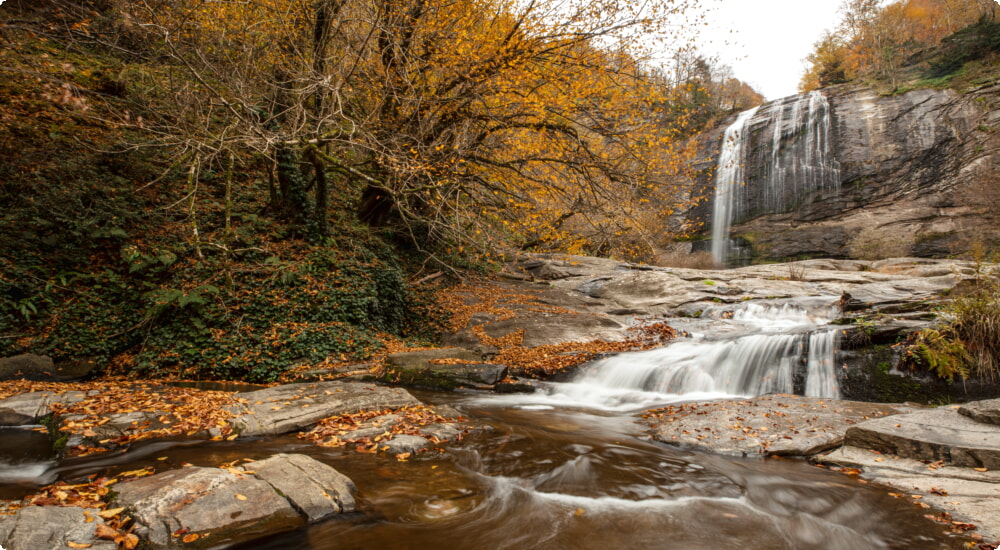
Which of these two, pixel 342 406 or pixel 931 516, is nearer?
pixel 931 516

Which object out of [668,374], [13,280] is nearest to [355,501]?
[668,374]

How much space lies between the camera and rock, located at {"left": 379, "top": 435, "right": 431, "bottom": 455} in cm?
426

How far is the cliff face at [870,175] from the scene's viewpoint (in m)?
19.5

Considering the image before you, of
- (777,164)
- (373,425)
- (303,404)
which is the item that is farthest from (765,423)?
(777,164)

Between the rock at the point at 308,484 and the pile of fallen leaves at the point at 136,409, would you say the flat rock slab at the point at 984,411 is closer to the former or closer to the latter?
the rock at the point at 308,484

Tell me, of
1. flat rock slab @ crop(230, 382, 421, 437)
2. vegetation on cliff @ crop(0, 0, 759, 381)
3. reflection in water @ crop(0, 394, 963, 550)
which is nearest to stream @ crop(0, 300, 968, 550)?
reflection in water @ crop(0, 394, 963, 550)

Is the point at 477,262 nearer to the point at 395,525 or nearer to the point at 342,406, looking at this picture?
the point at 342,406

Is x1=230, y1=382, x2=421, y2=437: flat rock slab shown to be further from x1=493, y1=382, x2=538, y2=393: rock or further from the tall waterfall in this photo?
the tall waterfall

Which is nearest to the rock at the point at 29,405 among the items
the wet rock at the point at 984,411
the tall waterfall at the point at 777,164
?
the wet rock at the point at 984,411

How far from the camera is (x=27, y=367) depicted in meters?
6.66

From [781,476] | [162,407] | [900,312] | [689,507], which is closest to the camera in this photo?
[689,507]

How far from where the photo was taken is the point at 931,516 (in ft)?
10.3

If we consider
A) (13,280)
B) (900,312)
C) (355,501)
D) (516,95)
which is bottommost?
(355,501)

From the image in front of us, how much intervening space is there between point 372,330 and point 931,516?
864cm
